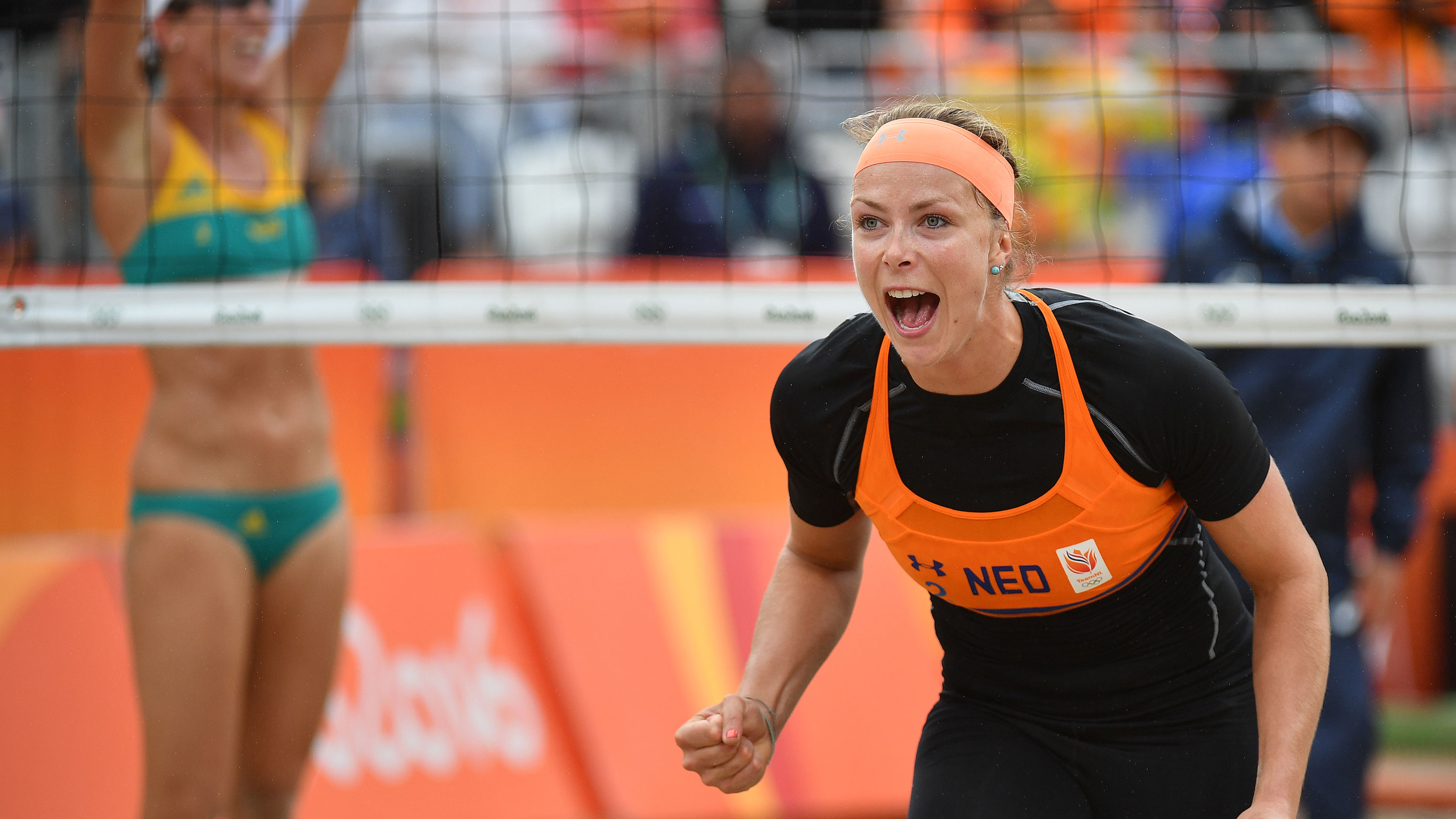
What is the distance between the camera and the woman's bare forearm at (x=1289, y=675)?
7.94ft

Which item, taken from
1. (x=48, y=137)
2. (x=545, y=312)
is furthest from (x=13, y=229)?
(x=545, y=312)

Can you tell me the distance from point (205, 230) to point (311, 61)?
60cm

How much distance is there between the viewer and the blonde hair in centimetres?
262

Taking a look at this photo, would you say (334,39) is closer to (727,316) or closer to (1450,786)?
(727,316)

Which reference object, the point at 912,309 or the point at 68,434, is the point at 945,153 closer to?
the point at 912,309

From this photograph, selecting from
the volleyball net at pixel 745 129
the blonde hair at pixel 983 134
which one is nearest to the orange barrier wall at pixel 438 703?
the volleyball net at pixel 745 129

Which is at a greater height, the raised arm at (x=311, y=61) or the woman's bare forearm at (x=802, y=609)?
the raised arm at (x=311, y=61)

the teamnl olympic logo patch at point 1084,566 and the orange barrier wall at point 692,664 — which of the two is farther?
the orange barrier wall at point 692,664

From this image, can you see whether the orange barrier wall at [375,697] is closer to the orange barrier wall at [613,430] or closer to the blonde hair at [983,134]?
the orange barrier wall at [613,430]

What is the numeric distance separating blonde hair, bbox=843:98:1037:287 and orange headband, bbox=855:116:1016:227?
2 cm

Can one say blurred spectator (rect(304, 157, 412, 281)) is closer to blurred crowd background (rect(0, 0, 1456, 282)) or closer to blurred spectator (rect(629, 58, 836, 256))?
blurred crowd background (rect(0, 0, 1456, 282))

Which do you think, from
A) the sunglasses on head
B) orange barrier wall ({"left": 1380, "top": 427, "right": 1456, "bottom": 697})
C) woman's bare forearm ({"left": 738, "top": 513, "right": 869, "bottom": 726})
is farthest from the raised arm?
orange barrier wall ({"left": 1380, "top": 427, "right": 1456, "bottom": 697})

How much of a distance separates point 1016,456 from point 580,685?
313 centimetres

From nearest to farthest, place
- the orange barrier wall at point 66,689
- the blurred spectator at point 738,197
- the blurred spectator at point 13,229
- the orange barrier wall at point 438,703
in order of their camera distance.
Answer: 1. the orange barrier wall at point 66,689
2. the orange barrier wall at point 438,703
3. the blurred spectator at point 13,229
4. the blurred spectator at point 738,197
